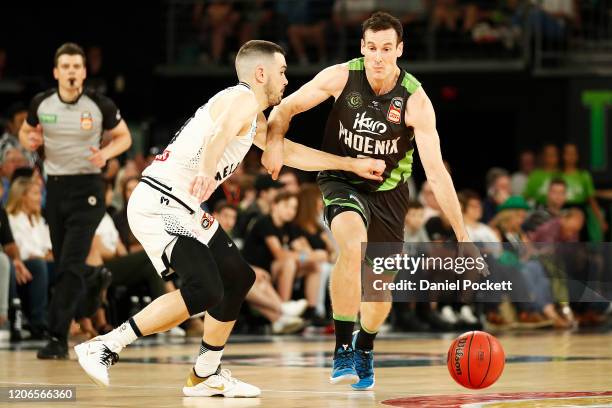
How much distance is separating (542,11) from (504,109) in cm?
188

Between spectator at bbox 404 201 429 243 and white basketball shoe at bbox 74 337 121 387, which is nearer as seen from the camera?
white basketball shoe at bbox 74 337 121 387

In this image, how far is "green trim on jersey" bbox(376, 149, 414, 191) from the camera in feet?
27.0

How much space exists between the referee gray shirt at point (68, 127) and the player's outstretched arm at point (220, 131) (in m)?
3.48

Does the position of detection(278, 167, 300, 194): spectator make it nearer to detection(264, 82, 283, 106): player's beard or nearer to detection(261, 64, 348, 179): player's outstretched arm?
detection(261, 64, 348, 179): player's outstretched arm

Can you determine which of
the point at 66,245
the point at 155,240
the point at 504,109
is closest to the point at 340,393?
the point at 155,240

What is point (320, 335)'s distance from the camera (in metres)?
14.4

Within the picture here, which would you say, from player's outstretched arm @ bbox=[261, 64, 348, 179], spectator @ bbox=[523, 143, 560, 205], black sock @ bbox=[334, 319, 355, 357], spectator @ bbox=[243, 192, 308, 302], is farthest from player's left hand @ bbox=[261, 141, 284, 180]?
spectator @ bbox=[523, 143, 560, 205]

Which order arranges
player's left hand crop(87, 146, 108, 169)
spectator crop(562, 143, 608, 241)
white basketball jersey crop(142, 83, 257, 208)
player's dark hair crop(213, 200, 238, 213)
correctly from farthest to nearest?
spectator crop(562, 143, 608, 241)
player's dark hair crop(213, 200, 238, 213)
player's left hand crop(87, 146, 108, 169)
white basketball jersey crop(142, 83, 257, 208)

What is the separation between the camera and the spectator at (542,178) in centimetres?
1798

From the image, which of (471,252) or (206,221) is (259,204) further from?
(206,221)

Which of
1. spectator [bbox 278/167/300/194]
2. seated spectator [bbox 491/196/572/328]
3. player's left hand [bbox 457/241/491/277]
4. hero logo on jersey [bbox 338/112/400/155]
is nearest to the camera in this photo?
player's left hand [bbox 457/241/491/277]

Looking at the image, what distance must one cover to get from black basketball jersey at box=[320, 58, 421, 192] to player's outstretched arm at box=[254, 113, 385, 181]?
0.17 m

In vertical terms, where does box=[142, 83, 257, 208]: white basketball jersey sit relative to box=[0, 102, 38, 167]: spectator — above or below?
below

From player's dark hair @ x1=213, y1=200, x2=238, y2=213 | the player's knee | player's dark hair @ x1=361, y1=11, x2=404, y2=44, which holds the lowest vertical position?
the player's knee
